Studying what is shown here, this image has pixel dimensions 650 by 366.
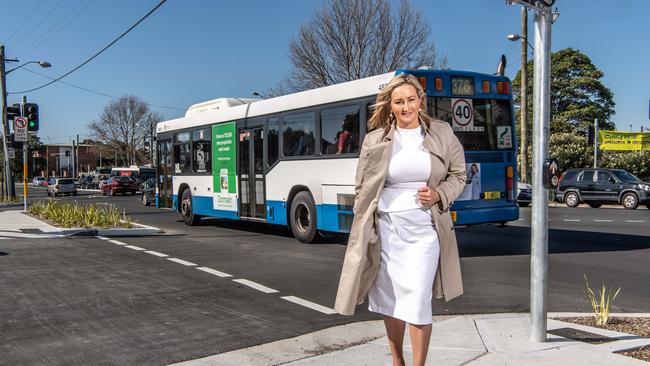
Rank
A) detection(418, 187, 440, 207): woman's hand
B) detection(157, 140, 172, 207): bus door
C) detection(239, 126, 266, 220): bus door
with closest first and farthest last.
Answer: detection(418, 187, 440, 207): woman's hand
detection(239, 126, 266, 220): bus door
detection(157, 140, 172, 207): bus door

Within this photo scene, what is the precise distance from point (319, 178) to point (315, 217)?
Result: 31.3 inches

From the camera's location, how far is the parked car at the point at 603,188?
80.6 feet

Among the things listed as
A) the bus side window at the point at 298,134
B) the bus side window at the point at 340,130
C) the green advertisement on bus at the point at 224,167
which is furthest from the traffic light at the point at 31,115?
the bus side window at the point at 340,130

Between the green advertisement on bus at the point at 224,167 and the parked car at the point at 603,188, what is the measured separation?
17.3 metres

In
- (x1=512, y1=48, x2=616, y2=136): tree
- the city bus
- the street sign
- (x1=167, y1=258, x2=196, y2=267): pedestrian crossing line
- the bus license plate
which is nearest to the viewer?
(x1=167, y1=258, x2=196, y2=267): pedestrian crossing line

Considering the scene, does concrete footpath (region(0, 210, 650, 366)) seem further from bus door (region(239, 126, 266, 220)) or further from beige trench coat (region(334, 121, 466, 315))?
bus door (region(239, 126, 266, 220))

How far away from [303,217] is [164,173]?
748 centimetres

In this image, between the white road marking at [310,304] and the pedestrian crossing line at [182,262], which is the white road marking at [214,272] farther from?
the white road marking at [310,304]

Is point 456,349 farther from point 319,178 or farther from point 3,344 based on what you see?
point 319,178

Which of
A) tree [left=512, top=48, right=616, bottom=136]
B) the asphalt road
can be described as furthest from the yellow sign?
the asphalt road

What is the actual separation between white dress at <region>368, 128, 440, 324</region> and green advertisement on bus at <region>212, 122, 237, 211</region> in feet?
37.3

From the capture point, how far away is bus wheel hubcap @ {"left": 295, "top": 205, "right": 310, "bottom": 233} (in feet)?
42.4

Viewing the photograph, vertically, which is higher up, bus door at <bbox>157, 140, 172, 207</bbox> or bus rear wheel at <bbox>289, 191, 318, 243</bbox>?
bus door at <bbox>157, 140, 172, 207</bbox>

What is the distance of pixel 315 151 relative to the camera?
1226cm
